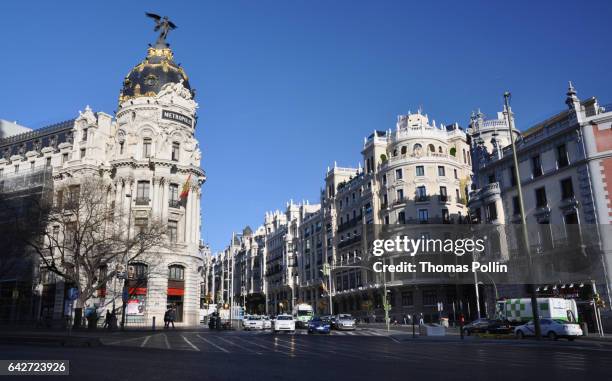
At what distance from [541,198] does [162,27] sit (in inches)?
2007

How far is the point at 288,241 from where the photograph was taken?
3969 inches

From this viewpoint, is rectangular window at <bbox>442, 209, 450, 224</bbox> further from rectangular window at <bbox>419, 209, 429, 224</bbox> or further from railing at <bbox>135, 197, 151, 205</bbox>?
railing at <bbox>135, 197, 151, 205</bbox>

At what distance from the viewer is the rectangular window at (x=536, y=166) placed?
41938 mm

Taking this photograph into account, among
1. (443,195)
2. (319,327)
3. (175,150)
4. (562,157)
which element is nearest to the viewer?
(319,327)

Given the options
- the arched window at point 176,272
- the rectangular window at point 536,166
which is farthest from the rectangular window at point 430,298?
the arched window at point 176,272

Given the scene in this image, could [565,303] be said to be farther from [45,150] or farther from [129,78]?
[45,150]

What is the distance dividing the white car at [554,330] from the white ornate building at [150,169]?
118 feet

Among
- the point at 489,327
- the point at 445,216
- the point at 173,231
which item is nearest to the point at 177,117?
the point at 173,231

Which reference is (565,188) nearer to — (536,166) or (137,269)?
(536,166)

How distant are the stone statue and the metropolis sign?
38.2 feet

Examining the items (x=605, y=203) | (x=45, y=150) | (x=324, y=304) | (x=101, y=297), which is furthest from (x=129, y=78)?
(x=605, y=203)

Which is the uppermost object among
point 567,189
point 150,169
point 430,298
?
Result: point 150,169

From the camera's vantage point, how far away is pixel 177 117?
203 ft

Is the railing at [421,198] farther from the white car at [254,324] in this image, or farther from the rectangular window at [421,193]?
the white car at [254,324]
